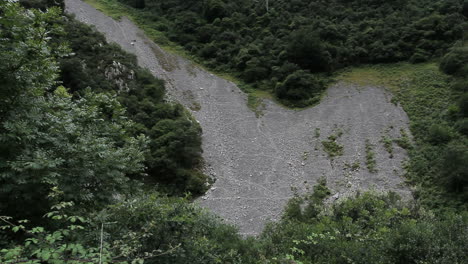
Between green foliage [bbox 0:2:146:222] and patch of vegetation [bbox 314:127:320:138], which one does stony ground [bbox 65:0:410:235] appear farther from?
green foliage [bbox 0:2:146:222]

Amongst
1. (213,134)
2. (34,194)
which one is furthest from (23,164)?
(213,134)

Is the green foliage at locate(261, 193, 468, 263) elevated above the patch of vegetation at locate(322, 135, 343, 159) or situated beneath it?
elevated above

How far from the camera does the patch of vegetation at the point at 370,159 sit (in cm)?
2108

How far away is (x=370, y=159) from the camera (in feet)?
72.0

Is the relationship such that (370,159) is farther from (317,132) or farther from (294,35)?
(294,35)

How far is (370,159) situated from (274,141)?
7314mm

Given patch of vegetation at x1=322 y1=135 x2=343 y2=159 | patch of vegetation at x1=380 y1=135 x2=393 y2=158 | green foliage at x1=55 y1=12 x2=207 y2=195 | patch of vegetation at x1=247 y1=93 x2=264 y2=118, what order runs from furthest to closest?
patch of vegetation at x1=247 y1=93 x2=264 y2=118 < patch of vegetation at x1=322 y1=135 x2=343 y2=159 < patch of vegetation at x1=380 y1=135 x2=393 y2=158 < green foliage at x1=55 y1=12 x2=207 y2=195

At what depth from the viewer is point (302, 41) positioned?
34938 millimetres

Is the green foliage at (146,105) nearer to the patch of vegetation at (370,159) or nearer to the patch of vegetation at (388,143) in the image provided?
the patch of vegetation at (370,159)

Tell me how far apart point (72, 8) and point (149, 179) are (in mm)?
30418

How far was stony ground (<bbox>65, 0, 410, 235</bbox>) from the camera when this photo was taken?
19.7 meters

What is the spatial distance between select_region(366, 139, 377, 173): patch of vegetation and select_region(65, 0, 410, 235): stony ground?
243 millimetres

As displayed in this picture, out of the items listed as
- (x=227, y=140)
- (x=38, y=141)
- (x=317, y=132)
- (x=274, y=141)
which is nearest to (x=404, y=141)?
(x=317, y=132)

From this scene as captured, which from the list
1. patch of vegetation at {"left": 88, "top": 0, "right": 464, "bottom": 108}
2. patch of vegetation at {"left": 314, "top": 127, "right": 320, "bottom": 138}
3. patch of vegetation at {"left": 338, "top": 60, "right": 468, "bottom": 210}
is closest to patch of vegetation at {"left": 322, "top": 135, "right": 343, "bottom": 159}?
patch of vegetation at {"left": 314, "top": 127, "right": 320, "bottom": 138}
